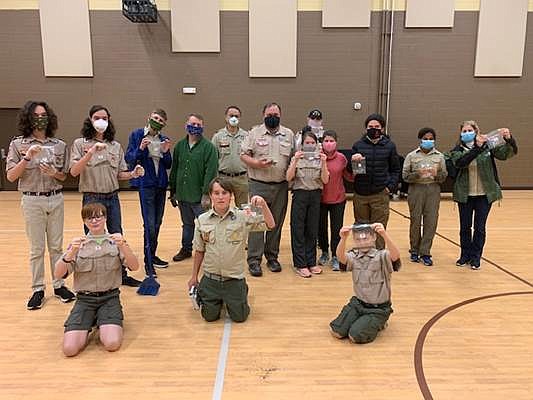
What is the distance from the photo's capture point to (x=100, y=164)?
13.2 feet

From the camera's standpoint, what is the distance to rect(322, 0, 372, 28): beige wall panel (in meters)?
9.67

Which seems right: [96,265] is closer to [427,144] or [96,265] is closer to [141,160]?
[141,160]

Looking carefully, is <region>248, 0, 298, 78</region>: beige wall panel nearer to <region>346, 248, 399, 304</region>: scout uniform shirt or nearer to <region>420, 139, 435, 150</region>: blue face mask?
<region>420, 139, 435, 150</region>: blue face mask

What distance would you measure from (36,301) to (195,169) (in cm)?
191

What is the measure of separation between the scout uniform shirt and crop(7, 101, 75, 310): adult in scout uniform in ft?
7.95

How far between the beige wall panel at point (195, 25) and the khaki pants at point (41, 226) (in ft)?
22.2

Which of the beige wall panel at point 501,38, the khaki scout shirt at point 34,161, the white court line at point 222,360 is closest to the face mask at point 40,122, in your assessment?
the khaki scout shirt at point 34,161

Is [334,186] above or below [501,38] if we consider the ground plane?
below

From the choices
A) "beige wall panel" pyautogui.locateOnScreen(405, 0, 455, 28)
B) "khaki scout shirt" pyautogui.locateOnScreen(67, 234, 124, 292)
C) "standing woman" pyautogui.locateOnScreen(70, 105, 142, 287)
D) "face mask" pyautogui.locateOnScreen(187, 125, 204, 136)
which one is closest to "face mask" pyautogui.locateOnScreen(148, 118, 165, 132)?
"face mask" pyautogui.locateOnScreen(187, 125, 204, 136)

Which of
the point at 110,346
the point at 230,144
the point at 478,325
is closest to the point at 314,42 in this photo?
the point at 230,144

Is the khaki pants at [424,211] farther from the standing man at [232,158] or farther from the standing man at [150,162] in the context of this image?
the standing man at [150,162]

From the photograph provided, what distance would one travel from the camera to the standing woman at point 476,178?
465cm

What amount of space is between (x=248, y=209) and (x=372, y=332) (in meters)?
1.30

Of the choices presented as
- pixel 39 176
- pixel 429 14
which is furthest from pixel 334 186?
pixel 429 14
